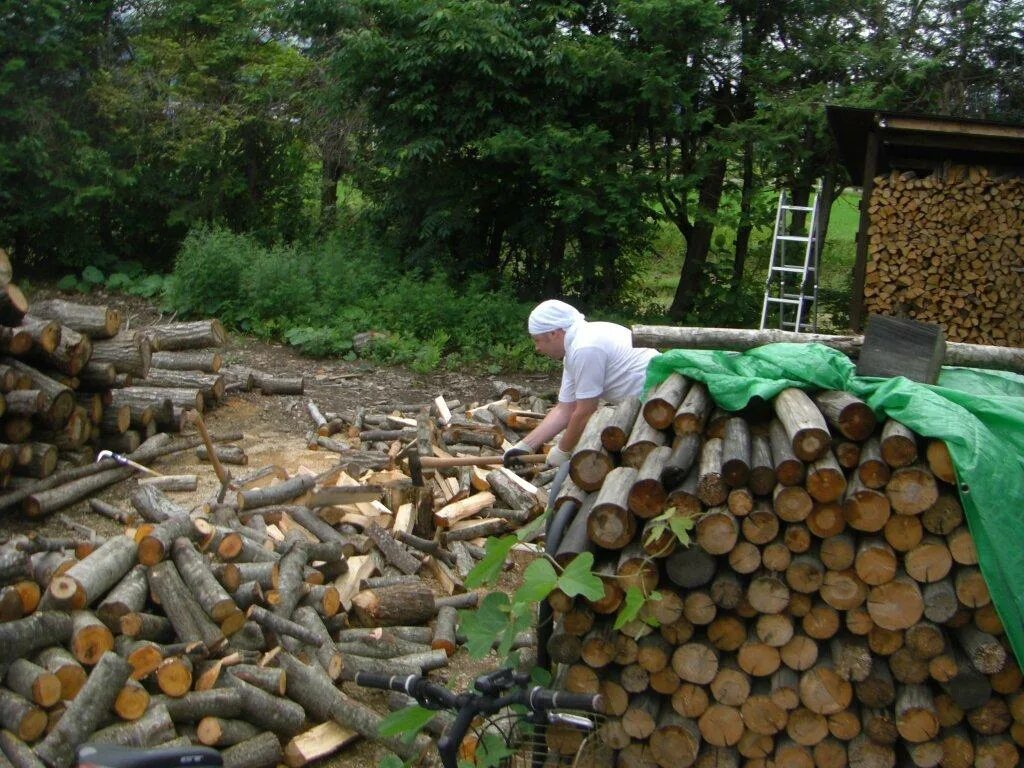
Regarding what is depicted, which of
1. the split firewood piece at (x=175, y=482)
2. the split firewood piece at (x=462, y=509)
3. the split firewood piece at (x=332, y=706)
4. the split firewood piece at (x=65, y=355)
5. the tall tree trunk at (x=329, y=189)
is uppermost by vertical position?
the tall tree trunk at (x=329, y=189)

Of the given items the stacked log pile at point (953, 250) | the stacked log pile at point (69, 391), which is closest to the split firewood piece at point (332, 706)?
the stacked log pile at point (69, 391)

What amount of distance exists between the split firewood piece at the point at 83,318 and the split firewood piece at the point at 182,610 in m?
3.98

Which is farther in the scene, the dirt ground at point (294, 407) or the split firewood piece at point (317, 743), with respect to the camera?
the dirt ground at point (294, 407)

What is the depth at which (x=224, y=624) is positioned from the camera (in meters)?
5.55

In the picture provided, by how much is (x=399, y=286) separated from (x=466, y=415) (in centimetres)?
481

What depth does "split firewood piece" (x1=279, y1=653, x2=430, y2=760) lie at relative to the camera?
5.22 m

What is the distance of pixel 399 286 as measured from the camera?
51.0 ft

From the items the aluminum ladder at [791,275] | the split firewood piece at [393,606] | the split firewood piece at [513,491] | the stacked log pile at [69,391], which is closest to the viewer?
the split firewood piece at [393,606]

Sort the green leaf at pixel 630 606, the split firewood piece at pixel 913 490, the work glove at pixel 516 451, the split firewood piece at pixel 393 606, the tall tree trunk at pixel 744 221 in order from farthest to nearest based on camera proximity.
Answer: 1. the tall tree trunk at pixel 744 221
2. the work glove at pixel 516 451
3. the split firewood piece at pixel 393 606
4. the split firewood piece at pixel 913 490
5. the green leaf at pixel 630 606

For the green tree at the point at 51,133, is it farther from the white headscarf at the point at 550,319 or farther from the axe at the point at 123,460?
the white headscarf at the point at 550,319

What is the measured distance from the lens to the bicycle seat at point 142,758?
2.55 m

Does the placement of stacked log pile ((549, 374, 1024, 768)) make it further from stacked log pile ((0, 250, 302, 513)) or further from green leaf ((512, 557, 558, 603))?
stacked log pile ((0, 250, 302, 513))

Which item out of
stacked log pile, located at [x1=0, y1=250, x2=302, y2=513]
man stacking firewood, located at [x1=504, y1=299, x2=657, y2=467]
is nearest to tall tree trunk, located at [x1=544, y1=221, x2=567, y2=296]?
stacked log pile, located at [x1=0, y1=250, x2=302, y2=513]

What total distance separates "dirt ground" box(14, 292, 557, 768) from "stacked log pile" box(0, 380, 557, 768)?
159 millimetres
